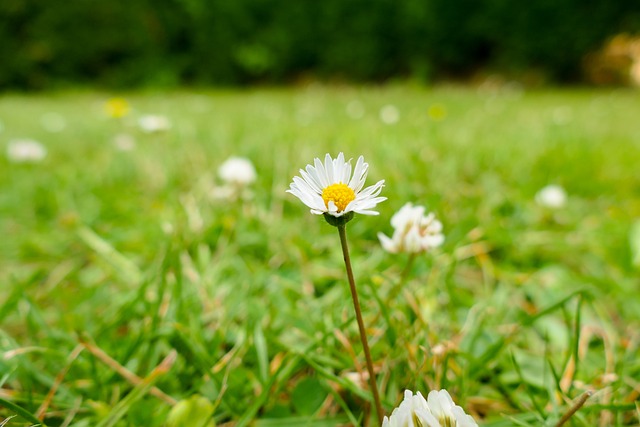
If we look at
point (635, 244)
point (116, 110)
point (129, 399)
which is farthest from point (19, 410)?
point (116, 110)

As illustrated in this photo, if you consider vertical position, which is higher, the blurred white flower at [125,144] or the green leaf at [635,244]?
the blurred white flower at [125,144]

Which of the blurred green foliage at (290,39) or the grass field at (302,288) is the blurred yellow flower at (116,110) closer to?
the grass field at (302,288)

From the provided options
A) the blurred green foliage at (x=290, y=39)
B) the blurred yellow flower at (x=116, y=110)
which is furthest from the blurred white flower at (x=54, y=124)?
the blurred green foliage at (x=290, y=39)

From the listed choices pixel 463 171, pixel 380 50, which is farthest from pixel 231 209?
pixel 380 50

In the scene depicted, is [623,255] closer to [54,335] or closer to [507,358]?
[507,358]

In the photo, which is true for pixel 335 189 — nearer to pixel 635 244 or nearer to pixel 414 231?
pixel 414 231
